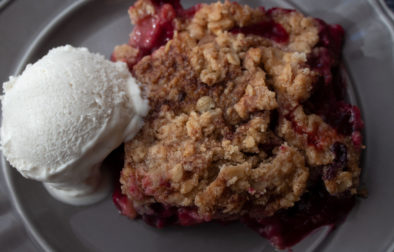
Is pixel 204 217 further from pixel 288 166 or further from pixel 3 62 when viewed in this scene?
pixel 3 62

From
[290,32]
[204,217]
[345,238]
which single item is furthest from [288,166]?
[290,32]

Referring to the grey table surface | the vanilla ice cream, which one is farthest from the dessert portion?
the grey table surface

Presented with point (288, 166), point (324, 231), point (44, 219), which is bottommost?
point (44, 219)

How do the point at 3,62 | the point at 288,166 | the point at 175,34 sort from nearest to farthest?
the point at 288,166, the point at 175,34, the point at 3,62

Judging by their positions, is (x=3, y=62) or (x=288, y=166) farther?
(x=3, y=62)

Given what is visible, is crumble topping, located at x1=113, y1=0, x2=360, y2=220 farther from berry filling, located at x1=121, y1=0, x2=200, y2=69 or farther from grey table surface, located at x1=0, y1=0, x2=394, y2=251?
grey table surface, located at x1=0, y1=0, x2=394, y2=251

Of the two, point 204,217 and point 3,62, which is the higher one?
point 3,62
